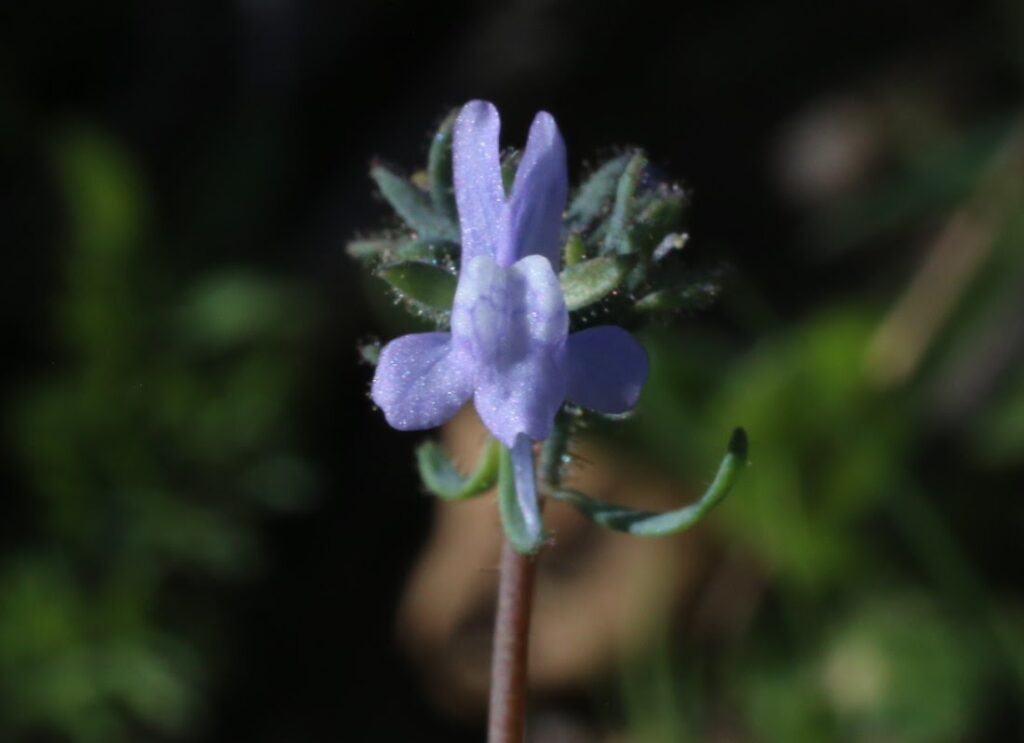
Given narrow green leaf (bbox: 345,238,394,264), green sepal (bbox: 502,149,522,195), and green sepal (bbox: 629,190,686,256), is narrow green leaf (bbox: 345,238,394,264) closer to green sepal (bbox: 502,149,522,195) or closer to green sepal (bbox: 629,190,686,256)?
green sepal (bbox: 502,149,522,195)

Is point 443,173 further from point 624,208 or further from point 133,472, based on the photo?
point 133,472

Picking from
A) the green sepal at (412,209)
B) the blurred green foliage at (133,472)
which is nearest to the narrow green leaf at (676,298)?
the green sepal at (412,209)

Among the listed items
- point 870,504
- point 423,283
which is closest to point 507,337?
point 423,283

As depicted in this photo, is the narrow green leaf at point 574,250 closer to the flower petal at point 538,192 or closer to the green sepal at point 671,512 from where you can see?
the flower petal at point 538,192

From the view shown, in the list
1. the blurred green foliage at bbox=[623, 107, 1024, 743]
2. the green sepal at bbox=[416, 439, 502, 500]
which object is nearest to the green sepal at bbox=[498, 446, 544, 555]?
the green sepal at bbox=[416, 439, 502, 500]

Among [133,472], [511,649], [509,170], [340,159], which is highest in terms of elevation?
[509,170]

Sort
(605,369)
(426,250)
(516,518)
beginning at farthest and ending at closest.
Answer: (426,250)
(516,518)
(605,369)

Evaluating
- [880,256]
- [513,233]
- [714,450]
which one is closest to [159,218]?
[714,450]
